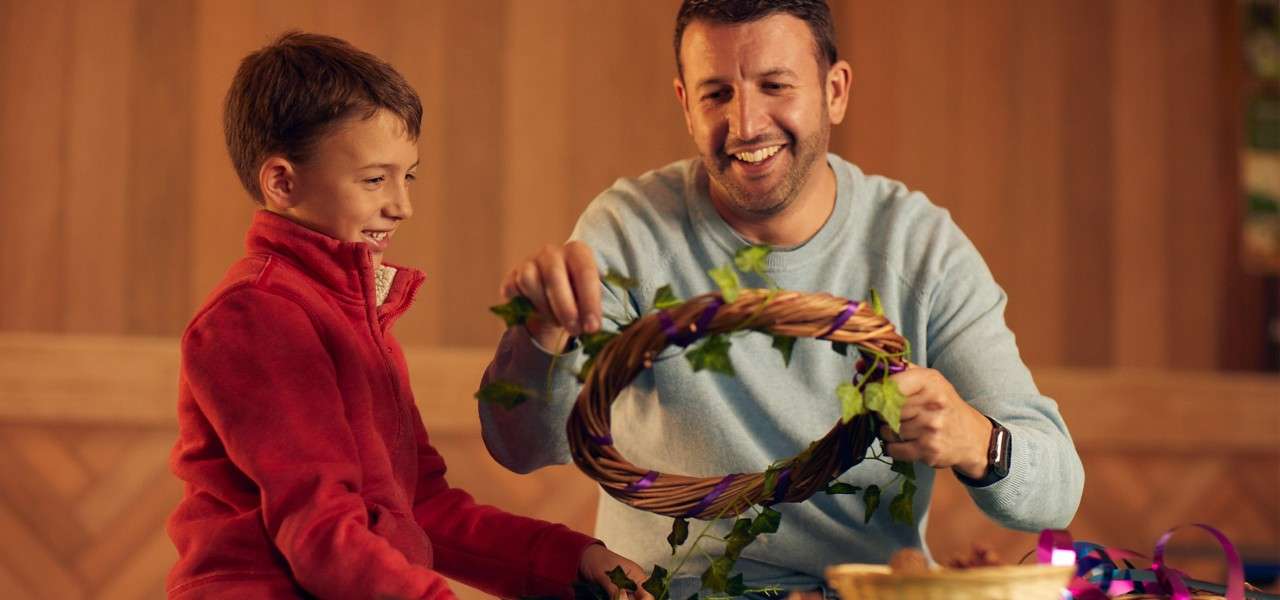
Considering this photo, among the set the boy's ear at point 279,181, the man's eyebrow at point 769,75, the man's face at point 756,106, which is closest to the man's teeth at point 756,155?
the man's face at point 756,106

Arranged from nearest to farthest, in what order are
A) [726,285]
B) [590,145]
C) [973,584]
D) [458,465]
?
[973,584], [726,285], [458,465], [590,145]

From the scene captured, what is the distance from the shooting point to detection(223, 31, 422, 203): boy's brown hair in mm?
1431

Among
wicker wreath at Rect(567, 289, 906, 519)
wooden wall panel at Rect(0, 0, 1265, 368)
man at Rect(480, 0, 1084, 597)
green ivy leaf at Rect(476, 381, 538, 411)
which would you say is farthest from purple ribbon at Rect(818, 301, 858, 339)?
wooden wall panel at Rect(0, 0, 1265, 368)

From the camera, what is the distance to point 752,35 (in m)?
1.93

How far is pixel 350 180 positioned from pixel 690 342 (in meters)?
0.42

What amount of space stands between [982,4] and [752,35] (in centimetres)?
278

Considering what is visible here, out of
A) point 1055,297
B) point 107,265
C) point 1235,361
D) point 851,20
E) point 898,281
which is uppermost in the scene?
point 851,20

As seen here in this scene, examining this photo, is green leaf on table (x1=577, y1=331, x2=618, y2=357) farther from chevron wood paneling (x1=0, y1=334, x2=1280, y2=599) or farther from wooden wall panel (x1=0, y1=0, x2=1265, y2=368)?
wooden wall panel (x1=0, y1=0, x2=1265, y2=368)

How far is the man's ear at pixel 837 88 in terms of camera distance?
2100mm

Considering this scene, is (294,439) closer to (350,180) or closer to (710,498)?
(350,180)

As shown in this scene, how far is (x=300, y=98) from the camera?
1432mm

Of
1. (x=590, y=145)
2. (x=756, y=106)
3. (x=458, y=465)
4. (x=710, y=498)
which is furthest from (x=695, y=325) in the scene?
(x=590, y=145)

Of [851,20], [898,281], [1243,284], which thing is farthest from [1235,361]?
[898,281]

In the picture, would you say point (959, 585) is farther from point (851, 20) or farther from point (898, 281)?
point (851, 20)
